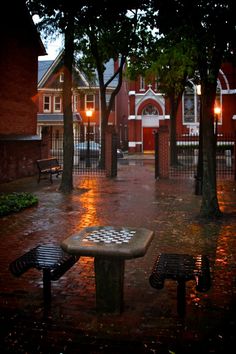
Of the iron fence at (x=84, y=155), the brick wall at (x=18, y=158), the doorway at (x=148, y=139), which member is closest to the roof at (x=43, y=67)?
the iron fence at (x=84, y=155)

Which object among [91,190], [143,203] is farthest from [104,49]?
[143,203]

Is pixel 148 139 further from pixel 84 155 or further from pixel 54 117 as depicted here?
pixel 84 155

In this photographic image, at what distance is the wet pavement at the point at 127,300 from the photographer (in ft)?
12.0

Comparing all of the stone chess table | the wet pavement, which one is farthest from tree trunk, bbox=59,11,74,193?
the stone chess table

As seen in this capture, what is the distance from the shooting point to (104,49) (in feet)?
70.2

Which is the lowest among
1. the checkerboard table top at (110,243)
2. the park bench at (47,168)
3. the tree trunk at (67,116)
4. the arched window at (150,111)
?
the checkerboard table top at (110,243)

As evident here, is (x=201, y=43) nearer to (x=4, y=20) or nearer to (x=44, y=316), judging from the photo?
(x=44, y=316)

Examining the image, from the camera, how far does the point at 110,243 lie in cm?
426

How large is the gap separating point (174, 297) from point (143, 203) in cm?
705

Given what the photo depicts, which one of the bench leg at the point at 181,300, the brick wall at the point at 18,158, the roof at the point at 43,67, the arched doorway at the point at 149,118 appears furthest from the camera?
the roof at the point at 43,67

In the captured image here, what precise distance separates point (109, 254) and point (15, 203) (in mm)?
7301

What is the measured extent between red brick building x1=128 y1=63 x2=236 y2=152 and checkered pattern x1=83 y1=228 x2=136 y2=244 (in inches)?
1373

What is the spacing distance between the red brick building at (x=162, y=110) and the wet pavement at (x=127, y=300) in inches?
1202

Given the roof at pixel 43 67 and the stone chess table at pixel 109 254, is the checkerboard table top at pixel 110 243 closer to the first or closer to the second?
the stone chess table at pixel 109 254
